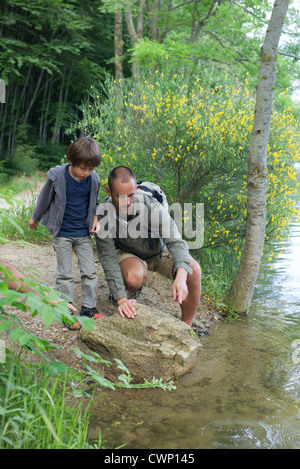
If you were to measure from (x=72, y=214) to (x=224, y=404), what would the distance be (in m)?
1.95

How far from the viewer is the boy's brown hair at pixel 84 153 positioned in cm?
369

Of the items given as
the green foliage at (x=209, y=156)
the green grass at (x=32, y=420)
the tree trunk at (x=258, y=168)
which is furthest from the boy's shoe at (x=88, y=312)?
the green foliage at (x=209, y=156)

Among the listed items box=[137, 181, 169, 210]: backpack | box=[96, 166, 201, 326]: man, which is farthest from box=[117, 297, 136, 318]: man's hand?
box=[137, 181, 169, 210]: backpack

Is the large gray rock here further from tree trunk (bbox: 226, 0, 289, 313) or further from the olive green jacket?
tree trunk (bbox: 226, 0, 289, 313)

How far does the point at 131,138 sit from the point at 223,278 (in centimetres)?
233

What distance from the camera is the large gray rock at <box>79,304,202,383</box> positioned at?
3420mm

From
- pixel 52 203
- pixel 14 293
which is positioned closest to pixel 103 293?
pixel 52 203

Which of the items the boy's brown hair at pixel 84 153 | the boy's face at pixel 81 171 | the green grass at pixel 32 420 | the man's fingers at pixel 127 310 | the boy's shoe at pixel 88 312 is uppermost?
the boy's brown hair at pixel 84 153

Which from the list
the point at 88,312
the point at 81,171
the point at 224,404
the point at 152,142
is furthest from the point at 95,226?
the point at 152,142

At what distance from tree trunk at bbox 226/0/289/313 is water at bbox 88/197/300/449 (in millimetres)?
775

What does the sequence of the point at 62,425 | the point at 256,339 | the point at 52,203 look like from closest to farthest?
the point at 62,425
the point at 52,203
the point at 256,339

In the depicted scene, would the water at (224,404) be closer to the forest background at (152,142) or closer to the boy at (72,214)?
the forest background at (152,142)

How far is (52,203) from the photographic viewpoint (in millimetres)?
3920
